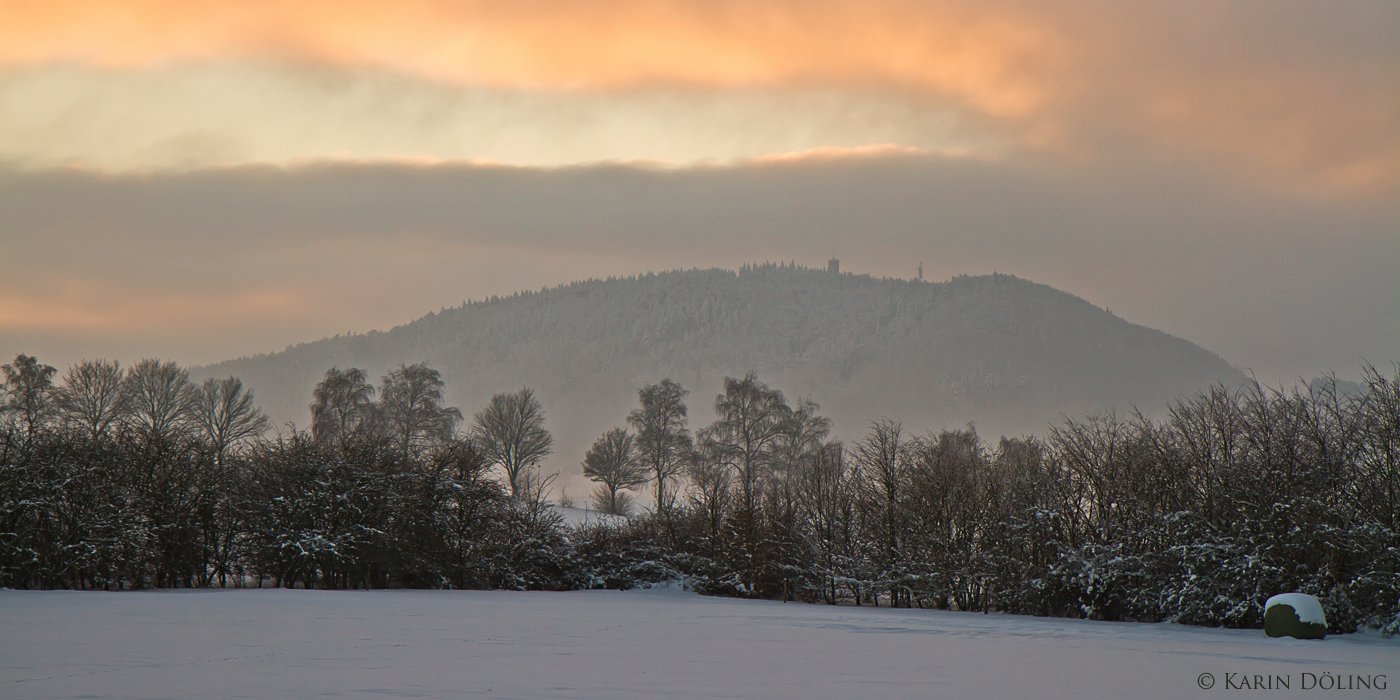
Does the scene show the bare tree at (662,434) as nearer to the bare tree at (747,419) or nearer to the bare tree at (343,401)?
the bare tree at (747,419)

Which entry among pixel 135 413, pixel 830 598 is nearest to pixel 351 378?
pixel 135 413

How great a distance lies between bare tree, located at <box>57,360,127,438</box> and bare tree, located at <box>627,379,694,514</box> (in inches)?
1326

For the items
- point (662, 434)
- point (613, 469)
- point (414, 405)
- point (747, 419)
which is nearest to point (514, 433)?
point (414, 405)

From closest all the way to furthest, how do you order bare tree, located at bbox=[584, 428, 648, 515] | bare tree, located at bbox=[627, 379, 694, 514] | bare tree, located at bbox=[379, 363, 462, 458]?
bare tree, located at bbox=[379, 363, 462, 458], bare tree, located at bbox=[627, 379, 694, 514], bare tree, located at bbox=[584, 428, 648, 515]

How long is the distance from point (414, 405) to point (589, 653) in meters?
53.4

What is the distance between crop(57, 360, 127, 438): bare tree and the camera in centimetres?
5197

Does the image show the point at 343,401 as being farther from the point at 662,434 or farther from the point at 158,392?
the point at 662,434

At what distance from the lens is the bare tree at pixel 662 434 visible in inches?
2744

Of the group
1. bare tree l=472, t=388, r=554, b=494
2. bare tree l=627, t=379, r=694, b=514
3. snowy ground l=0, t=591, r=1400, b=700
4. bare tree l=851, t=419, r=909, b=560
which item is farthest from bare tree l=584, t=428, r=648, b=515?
snowy ground l=0, t=591, r=1400, b=700

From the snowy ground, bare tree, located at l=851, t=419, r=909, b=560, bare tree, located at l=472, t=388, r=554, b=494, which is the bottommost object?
the snowy ground

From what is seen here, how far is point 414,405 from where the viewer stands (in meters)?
63.6

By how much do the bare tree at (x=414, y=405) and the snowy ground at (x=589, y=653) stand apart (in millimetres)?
38414

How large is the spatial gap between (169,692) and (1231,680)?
11691 millimetres

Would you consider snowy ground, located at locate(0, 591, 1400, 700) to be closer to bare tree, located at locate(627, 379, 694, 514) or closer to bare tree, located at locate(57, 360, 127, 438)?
bare tree, located at locate(57, 360, 127, 438)
